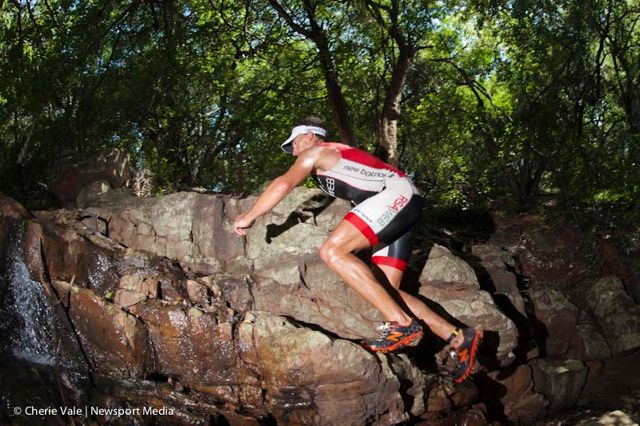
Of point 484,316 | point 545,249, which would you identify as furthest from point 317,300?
point 545,249

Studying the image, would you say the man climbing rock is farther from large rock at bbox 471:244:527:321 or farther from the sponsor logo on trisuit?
large rock at bbox 471:244:527:321

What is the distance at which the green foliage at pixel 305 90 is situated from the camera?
8.51 meters

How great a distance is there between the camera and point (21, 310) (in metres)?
5.19

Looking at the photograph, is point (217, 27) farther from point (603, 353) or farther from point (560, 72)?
point (603, 353)

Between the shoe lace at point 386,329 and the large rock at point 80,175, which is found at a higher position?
the large rock at point 80,175

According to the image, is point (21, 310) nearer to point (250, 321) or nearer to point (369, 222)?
point (250, 321)

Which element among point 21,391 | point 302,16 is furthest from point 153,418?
point 302,16

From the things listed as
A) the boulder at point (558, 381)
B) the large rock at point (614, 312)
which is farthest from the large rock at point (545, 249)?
the boulder at point (558, 381)

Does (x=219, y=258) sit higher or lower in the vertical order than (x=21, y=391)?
higher

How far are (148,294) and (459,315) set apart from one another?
314 centimetres

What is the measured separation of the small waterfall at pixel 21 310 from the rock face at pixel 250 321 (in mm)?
20

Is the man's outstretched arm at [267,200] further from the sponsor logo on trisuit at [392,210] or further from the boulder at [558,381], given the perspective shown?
the boulder at [558,381]

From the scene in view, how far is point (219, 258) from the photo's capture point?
19.4 feet

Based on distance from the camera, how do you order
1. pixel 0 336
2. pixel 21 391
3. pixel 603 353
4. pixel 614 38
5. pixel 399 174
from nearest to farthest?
pixel 21 391, pixel 399 174, pixel 0 336, pixel 603 353, pixel 614 38
